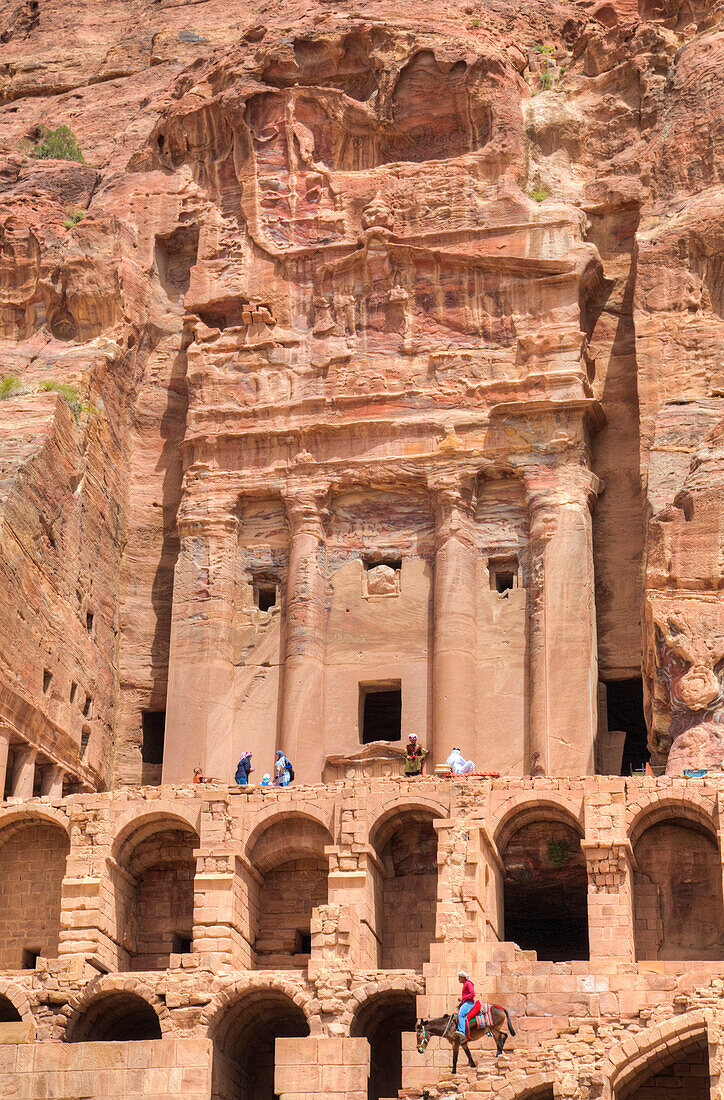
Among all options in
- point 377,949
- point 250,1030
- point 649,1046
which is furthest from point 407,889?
point 649,1046

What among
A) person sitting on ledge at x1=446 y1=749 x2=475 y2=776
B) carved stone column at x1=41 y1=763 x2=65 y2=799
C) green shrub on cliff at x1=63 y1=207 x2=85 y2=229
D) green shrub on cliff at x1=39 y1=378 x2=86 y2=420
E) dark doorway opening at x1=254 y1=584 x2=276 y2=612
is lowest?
person sitting on ledge at x1=446 y1=749 x2=475 y2=776

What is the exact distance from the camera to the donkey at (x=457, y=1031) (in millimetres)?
40250

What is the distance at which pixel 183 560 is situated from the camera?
57.3 metres

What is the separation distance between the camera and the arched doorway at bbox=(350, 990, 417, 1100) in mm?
43438

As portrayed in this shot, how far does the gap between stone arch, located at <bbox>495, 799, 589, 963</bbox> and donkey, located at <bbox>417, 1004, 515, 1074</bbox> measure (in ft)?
20.5

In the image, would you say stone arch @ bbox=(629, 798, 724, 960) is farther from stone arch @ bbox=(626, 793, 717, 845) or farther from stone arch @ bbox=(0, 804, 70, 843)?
stone arch @ bbox=(0, 804, 70, 843)

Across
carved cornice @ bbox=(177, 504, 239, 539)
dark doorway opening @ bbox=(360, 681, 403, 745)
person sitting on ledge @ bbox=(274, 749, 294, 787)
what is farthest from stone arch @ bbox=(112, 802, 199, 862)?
carved cornice @ bbox=(177, 504, 239, 539)

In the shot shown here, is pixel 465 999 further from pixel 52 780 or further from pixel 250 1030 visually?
pixel 52 780

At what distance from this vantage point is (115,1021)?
46.0 m

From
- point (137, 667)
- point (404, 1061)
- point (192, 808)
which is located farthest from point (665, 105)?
point (404, 1061)

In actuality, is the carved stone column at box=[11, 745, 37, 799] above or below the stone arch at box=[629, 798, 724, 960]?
above

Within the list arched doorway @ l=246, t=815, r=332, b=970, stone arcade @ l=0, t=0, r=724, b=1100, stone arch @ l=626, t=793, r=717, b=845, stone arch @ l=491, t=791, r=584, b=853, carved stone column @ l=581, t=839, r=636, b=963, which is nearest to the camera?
carved stone column @ l=581, t=839, r=636, b=963

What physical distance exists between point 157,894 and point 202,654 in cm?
880

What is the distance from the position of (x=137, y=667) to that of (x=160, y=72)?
23350mm
